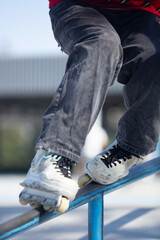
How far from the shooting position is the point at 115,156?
1.35m

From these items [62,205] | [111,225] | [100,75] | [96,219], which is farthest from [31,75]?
[62,205]

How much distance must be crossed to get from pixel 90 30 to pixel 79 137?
13.5 inches

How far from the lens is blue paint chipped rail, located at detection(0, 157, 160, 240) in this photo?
42.9 inches

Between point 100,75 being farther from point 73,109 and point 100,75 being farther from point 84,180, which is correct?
point 84,180

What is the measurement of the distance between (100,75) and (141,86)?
9.1 inches

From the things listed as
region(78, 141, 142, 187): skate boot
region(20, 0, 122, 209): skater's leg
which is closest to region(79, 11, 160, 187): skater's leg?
region(78, 141, 142, 187): skate boot

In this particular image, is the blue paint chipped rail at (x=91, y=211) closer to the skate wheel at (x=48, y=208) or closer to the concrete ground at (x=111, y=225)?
the skate wheel at (x=48, y=208)

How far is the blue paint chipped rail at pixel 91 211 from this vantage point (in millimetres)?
1091

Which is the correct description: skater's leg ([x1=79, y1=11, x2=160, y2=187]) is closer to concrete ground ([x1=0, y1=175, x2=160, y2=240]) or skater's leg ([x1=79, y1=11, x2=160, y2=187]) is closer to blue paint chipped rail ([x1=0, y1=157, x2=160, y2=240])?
blue paint chipped rail ([x1=0, y1=157, x2=160, y2=240])

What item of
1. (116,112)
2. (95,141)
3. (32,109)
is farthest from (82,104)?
(32,109)

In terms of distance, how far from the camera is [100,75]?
44.4 inches

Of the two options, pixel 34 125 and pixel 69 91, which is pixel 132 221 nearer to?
pixel 69 91

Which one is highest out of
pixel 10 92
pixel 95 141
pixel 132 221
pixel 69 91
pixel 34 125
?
pixel 69 91

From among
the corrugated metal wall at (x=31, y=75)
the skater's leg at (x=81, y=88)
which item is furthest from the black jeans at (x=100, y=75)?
the corrugated metal wall at (x=31, y=75)
